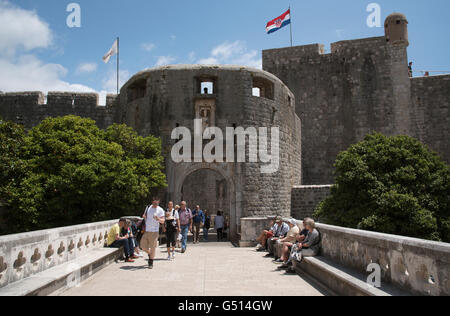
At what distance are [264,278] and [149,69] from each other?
11.9 metres

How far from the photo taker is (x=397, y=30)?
22.9 meters

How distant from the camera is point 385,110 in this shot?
22781 mm

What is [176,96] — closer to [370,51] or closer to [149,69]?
[149,69]

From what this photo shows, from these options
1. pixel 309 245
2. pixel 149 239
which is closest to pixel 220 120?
pixel 149 239

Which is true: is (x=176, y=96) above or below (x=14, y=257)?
above

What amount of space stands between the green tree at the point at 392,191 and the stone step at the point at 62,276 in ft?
27.6

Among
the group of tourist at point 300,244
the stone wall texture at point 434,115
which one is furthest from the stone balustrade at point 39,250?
the stone wall texture at point 434,115

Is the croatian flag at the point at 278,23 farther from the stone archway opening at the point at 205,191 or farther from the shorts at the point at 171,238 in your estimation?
the shorts at the point at 171,238

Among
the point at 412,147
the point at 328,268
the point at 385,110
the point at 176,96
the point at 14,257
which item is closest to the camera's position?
the point at 14,257

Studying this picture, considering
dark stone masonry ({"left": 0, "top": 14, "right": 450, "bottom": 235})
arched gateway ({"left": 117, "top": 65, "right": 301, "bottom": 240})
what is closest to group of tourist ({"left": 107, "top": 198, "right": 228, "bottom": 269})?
arched gateway ({"left": 117, "top": 65, "right": 301, "bottom": 240})

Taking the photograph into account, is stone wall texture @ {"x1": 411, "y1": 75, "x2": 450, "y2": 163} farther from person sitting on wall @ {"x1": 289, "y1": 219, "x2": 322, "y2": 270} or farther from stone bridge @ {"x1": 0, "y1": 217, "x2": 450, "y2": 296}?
person sitting on wall @ {"x1": 289, "y1": 219, "x2": 322, "y2": 270}

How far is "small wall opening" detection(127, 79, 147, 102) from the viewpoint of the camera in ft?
54.7

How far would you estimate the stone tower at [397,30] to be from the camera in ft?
74.9
